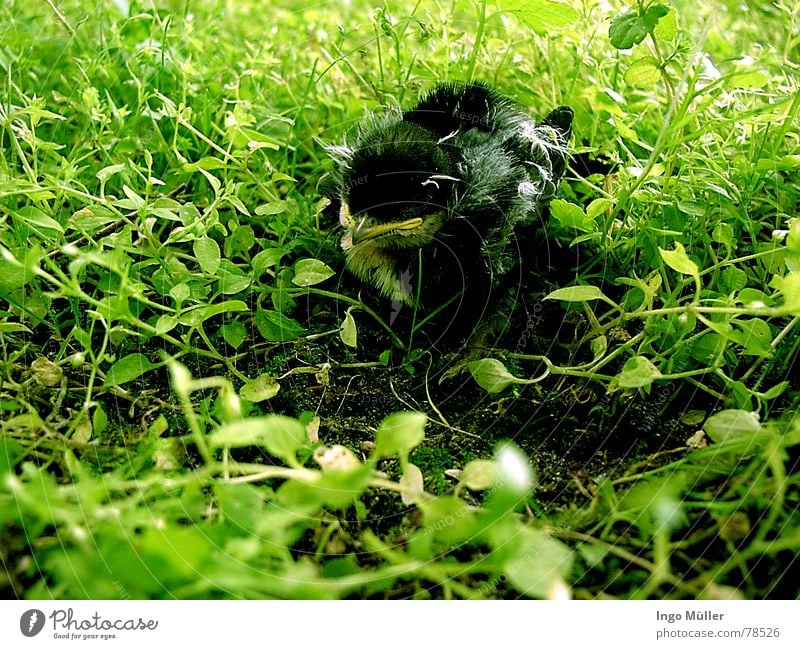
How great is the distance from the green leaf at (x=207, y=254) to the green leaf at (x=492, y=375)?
0.34 metres

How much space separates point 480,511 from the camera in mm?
704

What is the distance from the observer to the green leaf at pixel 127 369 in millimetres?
845

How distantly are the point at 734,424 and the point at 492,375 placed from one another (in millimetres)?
263

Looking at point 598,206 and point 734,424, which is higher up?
point 598,206

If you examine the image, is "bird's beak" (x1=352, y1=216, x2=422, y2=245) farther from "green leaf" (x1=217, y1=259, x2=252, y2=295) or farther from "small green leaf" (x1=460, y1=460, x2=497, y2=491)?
"small green leaf" (x1=460, y1=460, x2=497, y2=491)

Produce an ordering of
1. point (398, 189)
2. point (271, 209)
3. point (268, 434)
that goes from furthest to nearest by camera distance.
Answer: point (271, 209)
point (398, 189)
point (268, 434)

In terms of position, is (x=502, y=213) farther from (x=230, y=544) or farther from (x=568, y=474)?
(x=230, y=544)

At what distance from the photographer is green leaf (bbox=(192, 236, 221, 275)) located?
90 cm

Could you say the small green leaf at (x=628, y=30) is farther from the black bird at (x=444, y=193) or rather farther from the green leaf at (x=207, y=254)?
the green leaf at (x=207, y=254)

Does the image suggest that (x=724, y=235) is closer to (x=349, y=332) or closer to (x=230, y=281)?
(x=349, y=332)

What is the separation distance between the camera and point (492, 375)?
2.87ft

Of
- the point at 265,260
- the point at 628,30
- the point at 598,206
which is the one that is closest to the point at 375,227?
the point at 265,260
